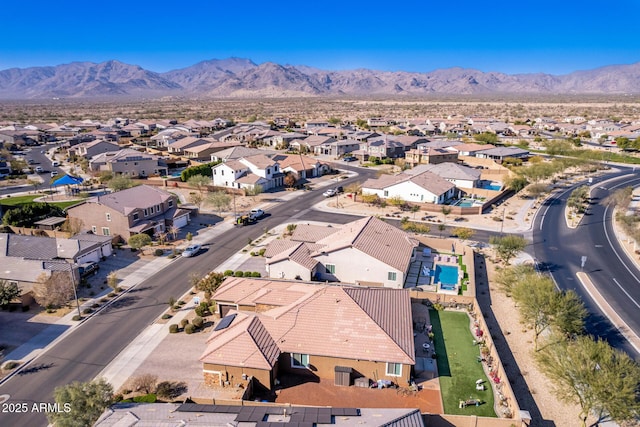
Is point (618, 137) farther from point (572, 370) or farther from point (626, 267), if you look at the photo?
point (572, 370)

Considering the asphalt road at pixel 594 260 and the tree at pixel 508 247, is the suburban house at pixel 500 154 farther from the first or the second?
the tree at pixel 508 247

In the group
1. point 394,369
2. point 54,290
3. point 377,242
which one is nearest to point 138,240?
point 54,290

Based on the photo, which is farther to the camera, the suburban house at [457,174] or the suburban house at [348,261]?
the suburban house at [457,174]

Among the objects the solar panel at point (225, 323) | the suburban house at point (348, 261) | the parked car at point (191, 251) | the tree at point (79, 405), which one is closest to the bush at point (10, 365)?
the tree at point (79, 405)

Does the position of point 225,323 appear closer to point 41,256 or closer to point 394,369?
point 394,369

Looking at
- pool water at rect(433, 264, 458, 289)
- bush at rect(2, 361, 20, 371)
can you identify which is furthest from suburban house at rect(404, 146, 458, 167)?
bush at rect(2, 361, 20, 371)

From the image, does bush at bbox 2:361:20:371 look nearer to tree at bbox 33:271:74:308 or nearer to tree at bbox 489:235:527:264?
tree at bbox 33:271:74:308
